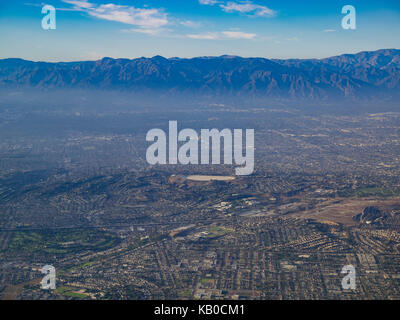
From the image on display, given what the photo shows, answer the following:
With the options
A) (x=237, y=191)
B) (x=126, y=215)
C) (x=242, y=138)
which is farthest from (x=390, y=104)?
(x=126, y=215)

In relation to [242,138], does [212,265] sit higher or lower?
lower

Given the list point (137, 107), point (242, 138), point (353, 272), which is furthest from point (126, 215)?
point (137, 107)

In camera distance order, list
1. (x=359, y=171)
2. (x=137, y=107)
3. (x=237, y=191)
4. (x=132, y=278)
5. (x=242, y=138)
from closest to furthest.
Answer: (x=132, y=278) < (x=237, y=191) < (x=359, y=171) < (x=242, y=138) < (x=137, y=107)

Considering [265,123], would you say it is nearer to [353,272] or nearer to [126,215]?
[126,215]

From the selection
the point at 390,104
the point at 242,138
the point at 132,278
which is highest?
the point at 390,104

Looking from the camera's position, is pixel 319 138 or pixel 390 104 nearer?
pixel 319 138

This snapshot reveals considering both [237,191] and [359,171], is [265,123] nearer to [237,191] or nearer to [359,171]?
[359,171]

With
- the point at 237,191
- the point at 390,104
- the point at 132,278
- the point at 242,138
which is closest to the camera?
the point at 132,278

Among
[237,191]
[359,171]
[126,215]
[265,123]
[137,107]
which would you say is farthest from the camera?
[137,107]

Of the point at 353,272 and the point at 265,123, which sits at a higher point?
the point at 265,123
